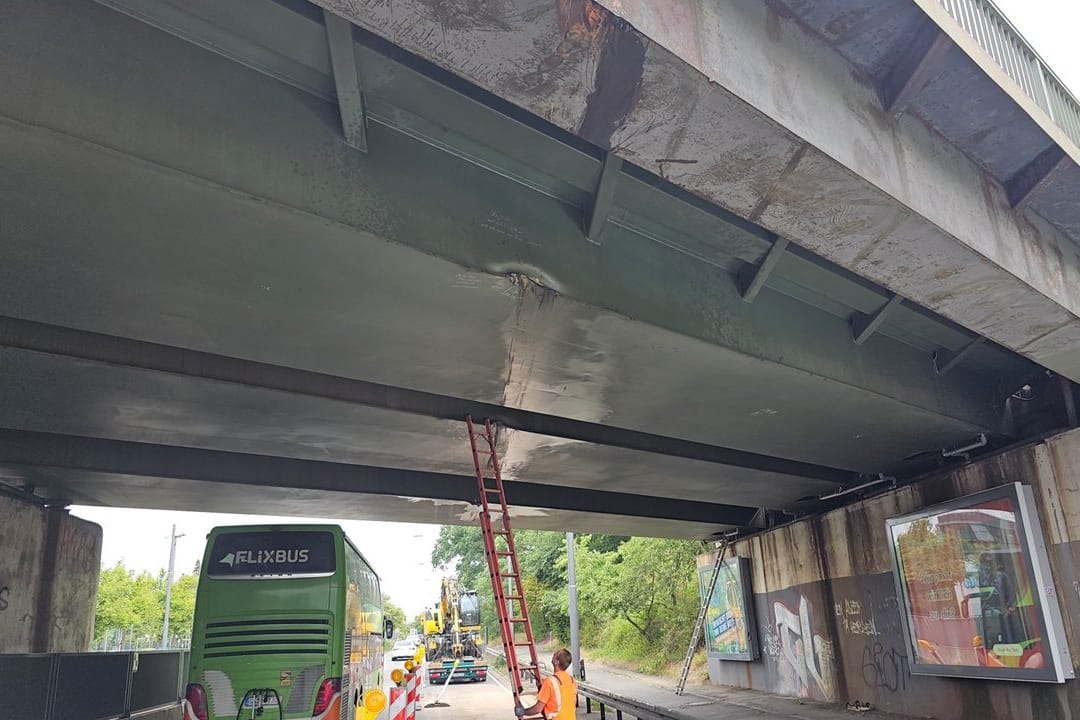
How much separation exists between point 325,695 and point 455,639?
23187mm

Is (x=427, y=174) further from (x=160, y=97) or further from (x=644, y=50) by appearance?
(x=644, y=50)

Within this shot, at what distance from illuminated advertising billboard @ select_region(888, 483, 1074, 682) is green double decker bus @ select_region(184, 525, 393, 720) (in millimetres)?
10058

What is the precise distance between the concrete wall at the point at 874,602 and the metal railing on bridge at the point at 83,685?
13.7 m

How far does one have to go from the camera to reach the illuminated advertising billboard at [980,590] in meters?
10.6

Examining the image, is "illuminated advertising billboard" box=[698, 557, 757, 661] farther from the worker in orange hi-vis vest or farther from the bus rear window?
the worker in orange hi-vis vest

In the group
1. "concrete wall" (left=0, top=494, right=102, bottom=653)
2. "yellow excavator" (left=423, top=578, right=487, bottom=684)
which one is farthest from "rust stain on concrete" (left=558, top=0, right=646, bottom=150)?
"yellow excavator" (left=423, top=578, right=487, bottom=684)

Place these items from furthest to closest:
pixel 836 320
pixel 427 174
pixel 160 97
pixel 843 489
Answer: pixel 843 489 → pixel 836 320 → pixel 427 174 → pixel 160 97

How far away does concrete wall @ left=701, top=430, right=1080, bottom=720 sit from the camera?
421 inches

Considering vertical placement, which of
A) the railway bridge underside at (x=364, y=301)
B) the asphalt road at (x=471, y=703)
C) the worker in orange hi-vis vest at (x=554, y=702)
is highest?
the railway bridge underside at (x=364, y=301)

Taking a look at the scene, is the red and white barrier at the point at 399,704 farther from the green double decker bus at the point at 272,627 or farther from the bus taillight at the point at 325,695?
the bus taillight at the point at 325,695

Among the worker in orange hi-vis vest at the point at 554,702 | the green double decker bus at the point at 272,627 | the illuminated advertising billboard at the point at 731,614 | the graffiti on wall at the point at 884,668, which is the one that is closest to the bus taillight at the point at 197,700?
the green double decker bus at the point at 272,627

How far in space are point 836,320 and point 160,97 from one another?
8.27 metres

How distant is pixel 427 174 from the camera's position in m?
6.37

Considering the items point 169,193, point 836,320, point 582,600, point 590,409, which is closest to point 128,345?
point 169,193
